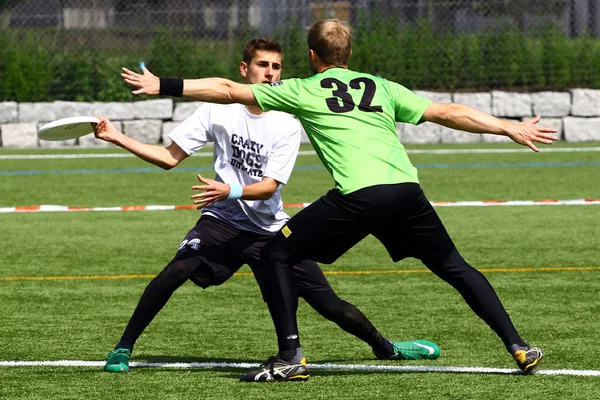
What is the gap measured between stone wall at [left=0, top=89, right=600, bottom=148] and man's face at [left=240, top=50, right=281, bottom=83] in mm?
17334

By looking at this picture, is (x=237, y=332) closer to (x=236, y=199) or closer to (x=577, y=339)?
(x=236, y=199)

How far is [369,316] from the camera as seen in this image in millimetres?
8023

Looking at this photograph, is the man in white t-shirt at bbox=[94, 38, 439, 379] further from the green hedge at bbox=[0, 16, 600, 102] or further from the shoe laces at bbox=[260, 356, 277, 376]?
the green hedge at bbox=[0, 16, 600, 102]

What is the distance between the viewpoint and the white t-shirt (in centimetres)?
657

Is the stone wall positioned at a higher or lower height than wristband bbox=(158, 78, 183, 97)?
lower

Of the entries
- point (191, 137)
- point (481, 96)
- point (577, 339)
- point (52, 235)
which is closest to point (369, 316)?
point (577, 339)

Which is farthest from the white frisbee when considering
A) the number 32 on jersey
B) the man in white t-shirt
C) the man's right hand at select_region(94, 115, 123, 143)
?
the number 32 on jersey

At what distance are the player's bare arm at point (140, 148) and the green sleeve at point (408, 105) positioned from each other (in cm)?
117

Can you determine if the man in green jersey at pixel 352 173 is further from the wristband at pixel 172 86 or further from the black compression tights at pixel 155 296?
the black compression tights at pixel 155 296

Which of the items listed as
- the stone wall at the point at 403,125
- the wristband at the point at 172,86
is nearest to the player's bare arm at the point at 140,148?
the wristband at the point at 172,86

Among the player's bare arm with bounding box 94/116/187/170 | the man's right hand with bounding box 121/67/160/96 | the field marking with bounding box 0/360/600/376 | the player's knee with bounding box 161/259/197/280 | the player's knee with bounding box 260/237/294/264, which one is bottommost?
the field marking with bounding box 0/360/600/376

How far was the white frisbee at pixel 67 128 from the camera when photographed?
616 centimetres

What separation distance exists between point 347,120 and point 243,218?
2.98ft

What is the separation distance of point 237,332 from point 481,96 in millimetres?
18144
